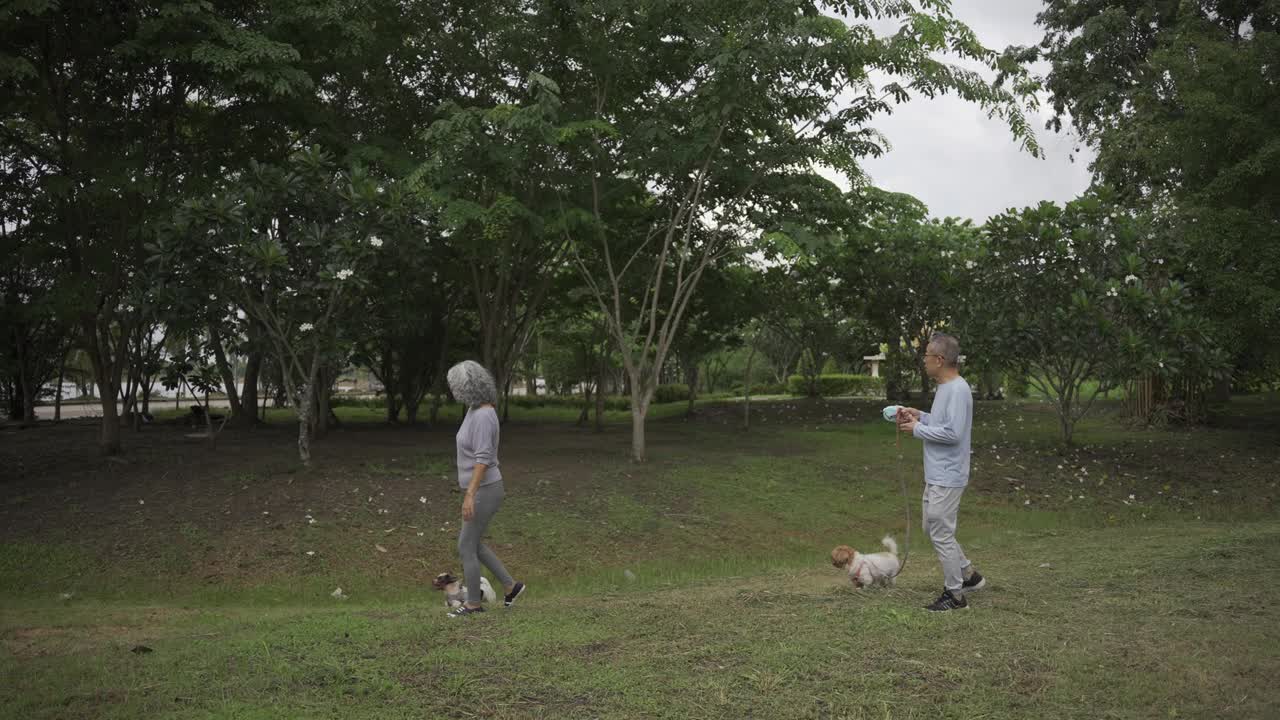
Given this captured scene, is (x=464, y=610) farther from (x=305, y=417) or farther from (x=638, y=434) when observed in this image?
(x=638, y=434)

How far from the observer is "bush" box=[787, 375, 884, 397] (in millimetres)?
38188

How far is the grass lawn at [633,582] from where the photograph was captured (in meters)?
4.79

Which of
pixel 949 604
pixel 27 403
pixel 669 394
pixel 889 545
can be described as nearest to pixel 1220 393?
pixel 889 545

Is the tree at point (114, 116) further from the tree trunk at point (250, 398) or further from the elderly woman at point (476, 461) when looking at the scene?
the elderly woman at point (476, 461)

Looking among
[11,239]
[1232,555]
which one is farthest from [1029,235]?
[11,239]

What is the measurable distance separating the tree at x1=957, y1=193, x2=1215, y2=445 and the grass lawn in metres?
1.68

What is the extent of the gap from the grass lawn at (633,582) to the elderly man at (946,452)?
30 cm

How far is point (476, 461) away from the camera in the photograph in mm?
6391

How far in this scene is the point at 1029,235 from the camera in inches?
656

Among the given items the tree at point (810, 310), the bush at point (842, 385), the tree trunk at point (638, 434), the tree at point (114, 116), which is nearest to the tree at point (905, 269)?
the tree at point (810, 310)

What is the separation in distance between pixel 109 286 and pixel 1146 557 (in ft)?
43.7

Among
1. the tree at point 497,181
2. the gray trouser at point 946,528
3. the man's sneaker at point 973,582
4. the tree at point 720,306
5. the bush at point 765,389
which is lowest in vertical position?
the man's sneaker at point 973,582

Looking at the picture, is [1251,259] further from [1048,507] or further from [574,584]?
[574,584]

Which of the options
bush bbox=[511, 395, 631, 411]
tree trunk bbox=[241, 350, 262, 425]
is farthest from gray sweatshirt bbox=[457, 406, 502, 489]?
bush bbox=[511, 395, 631, 411]
